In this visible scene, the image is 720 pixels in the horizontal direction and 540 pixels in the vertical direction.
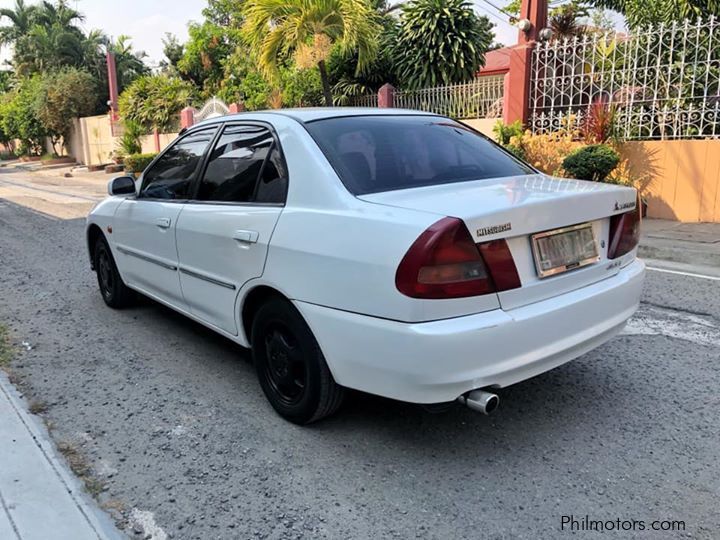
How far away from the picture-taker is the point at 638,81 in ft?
31.8

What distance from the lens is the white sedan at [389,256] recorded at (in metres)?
2.55

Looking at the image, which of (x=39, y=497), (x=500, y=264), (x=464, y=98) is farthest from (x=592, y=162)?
(x=39, y=497)

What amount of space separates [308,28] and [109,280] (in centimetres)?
941

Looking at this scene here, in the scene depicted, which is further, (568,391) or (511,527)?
(568,391)

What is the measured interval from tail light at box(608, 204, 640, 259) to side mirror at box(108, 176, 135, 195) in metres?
3.56

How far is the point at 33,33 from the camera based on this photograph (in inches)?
1527

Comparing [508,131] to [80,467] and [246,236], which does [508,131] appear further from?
[80,467]

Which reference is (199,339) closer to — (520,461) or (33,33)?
(520,461)

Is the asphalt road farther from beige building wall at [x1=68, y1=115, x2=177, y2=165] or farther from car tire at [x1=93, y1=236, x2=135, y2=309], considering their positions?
beige building wall at [x1=68, y1=115, x2=177, y2=165]

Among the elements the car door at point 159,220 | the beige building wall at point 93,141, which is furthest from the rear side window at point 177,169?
the beige building wall at point 93,141

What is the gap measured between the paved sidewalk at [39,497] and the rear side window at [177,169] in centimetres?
178

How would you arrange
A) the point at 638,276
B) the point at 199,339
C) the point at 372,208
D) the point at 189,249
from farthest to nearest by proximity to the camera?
the point at 199,339
the point at 189,249
the point at 638,276
the point at 372,208

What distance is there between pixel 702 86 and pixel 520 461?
8297 millimetres

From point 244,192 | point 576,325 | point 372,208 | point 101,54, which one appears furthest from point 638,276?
point 101,54
